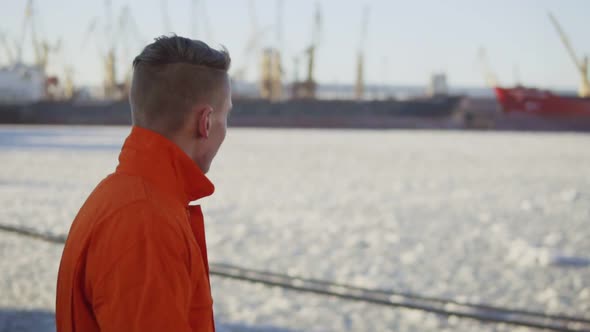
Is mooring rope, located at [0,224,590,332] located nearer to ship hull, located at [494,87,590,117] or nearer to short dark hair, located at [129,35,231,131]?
short dark hair, located at [129,35,231,131]

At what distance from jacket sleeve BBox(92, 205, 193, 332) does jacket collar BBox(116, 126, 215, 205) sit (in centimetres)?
13

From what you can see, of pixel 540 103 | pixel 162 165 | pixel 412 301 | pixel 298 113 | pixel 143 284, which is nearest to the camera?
pixel 143 284

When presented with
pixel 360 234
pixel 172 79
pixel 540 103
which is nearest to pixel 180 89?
pixel 172 79

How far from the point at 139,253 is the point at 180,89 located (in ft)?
1.25

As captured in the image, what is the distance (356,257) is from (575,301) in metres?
1.81

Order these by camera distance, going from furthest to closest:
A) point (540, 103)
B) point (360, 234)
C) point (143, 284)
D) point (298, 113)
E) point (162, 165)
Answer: point (540, 103) → point (298, 113) → point (360, 234) → point (162, 165) → point (143, 284)

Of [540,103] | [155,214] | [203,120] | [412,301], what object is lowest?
[412,301]

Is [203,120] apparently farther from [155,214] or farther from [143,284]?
[143,284]

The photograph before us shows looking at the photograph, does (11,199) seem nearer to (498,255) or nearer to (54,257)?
(54,257)

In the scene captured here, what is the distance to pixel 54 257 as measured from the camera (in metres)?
5.24

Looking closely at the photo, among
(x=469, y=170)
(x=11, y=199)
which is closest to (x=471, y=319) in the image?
(x=11, y=199)

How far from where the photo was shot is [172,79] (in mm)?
1406

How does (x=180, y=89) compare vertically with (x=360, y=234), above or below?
above

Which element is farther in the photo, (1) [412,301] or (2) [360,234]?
(2) [360,234]
